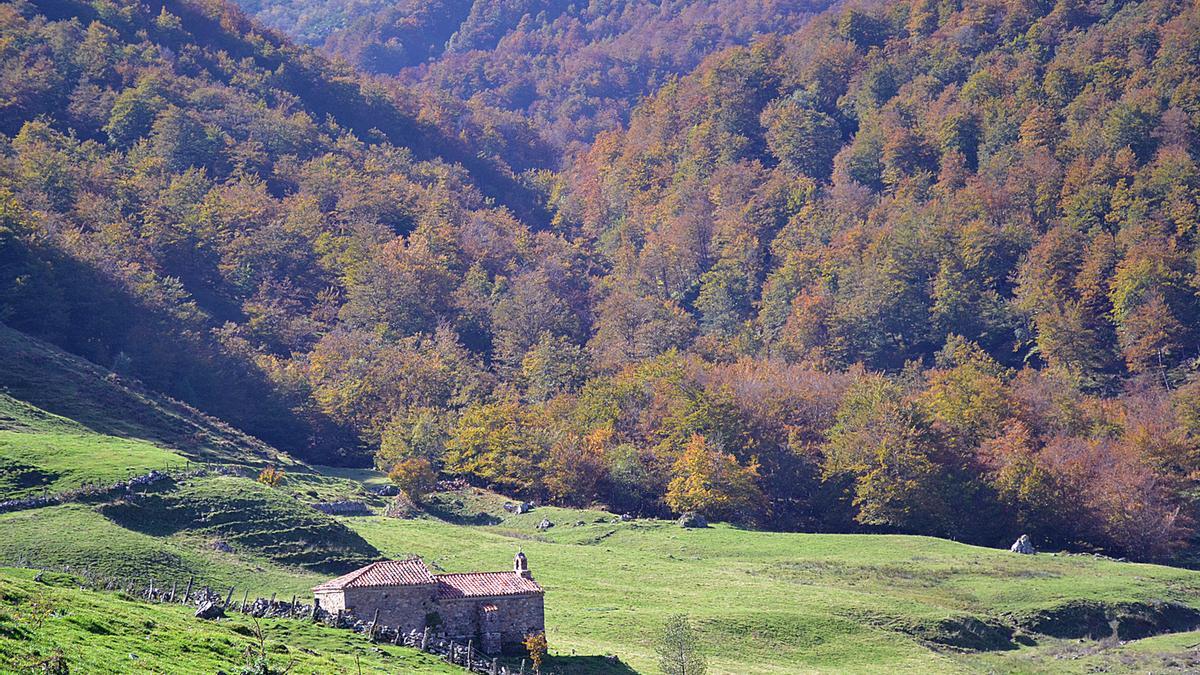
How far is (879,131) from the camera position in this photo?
190m

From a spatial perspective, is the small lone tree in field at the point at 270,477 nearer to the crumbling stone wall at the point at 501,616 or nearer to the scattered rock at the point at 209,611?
the crumbling stone wall at the point at 501,616

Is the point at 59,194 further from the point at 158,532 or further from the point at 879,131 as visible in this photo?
the point at 879,131

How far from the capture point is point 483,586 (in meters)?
55.2

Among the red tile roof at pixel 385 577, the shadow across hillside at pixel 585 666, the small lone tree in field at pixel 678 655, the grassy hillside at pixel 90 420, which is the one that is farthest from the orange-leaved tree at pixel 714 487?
the red tile roof at pixel 385 577

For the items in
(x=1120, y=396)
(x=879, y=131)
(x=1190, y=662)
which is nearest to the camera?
(x=1190, y=662)

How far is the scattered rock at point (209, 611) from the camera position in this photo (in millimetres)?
45656

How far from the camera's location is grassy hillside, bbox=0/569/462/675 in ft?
104

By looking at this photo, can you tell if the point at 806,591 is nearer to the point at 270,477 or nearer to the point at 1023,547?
the point at 1023,547

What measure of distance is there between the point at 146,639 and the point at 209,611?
9.64 metres

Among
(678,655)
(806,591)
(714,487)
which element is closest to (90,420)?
(714,487)

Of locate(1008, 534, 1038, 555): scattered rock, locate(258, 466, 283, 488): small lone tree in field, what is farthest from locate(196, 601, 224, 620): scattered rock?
locate(1008, 534, 1038, 555): scattered rock

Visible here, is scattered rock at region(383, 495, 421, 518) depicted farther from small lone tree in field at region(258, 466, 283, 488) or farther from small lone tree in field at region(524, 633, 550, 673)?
small lone tree in field at region(524, 633, 550, 673)

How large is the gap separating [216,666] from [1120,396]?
115191mm

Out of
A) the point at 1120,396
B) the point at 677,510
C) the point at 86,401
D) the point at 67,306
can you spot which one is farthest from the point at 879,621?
the point at 67,306
